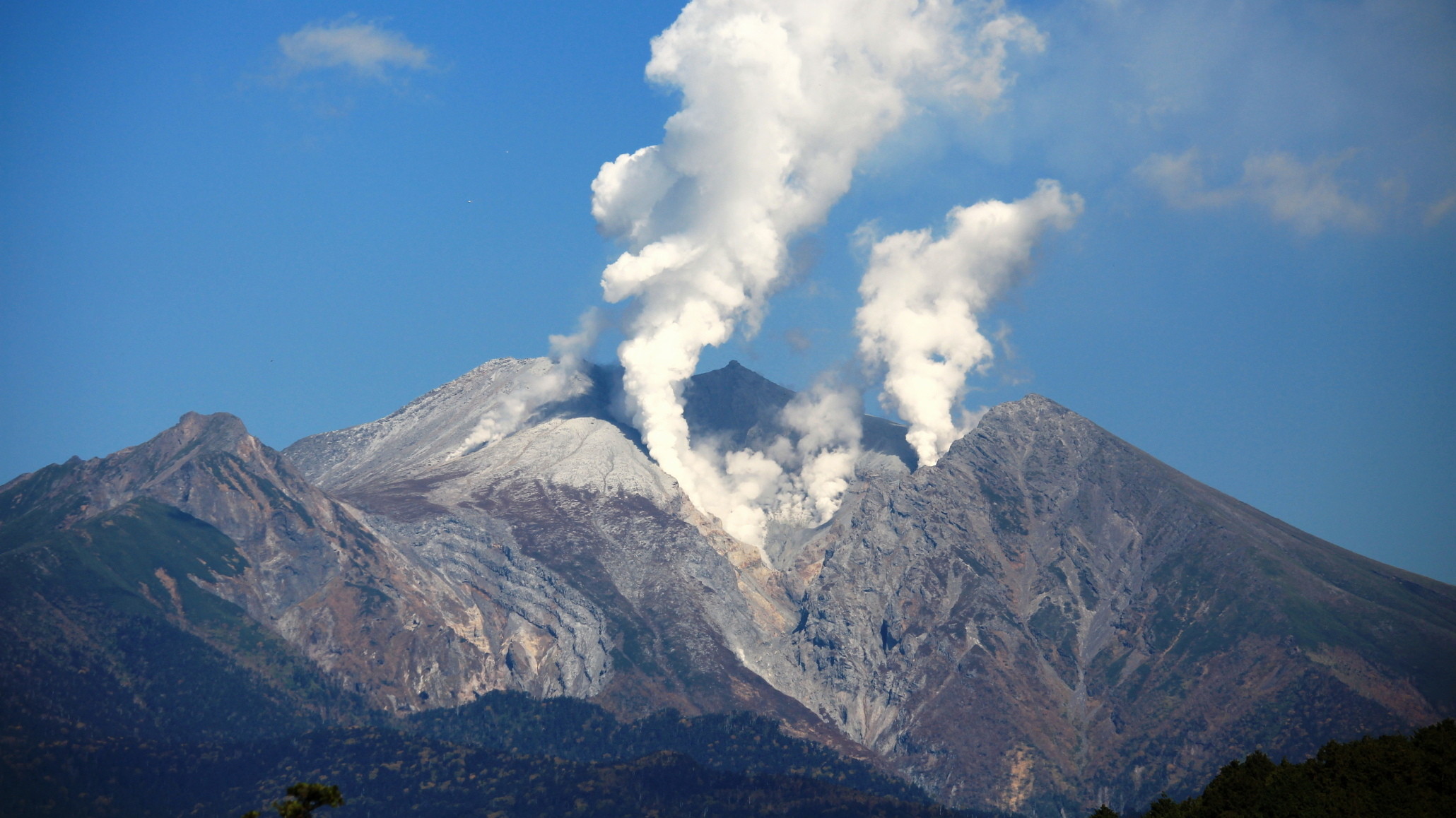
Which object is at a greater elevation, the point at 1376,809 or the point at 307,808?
the point at 1376,809

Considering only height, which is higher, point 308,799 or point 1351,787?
point 1351,787

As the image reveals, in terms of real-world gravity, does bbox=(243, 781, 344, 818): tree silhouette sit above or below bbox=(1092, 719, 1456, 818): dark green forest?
below

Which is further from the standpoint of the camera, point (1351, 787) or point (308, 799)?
point (1351, 787)

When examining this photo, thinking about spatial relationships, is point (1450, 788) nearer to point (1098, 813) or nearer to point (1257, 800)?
point (1257, 800)

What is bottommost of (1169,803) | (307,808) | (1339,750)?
(307,808)

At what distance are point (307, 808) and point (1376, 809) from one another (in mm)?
134265

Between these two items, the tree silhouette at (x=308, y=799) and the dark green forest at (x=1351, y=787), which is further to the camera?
the dark green forest at (x=1351, y=787)

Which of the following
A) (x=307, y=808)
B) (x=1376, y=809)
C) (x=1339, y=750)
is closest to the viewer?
(x=307, y=808)

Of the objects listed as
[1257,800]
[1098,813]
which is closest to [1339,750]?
[1257,800]

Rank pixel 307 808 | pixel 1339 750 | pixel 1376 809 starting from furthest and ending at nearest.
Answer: pixel 1339 750
pixel 1376 809
pixel 307 808

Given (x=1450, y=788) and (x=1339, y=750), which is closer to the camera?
(x=1450, y=788)

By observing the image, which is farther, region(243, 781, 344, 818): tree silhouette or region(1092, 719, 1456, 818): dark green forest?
region(1092, 719, 1456, 818): dark green forest

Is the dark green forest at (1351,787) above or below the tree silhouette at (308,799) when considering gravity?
above

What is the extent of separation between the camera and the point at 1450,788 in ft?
566
